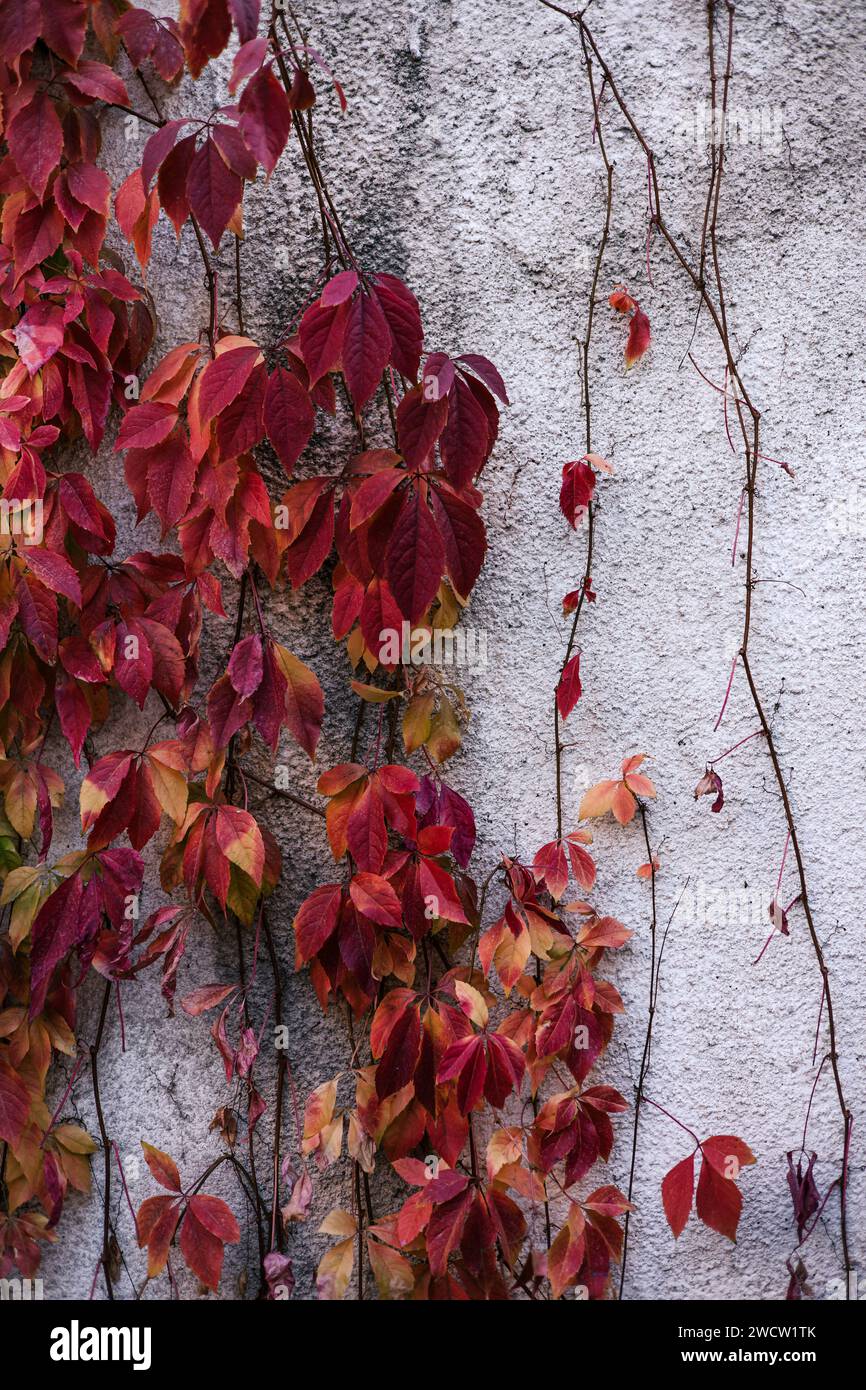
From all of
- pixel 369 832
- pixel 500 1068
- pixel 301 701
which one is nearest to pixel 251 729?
pixel 301 701

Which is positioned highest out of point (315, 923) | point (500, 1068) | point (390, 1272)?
point (315, 923)

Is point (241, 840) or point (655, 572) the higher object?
point (655, 572)

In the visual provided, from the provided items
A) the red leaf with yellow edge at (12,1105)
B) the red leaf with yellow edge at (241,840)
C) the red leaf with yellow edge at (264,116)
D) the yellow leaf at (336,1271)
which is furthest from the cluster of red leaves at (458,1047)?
the red leaf with yellow edge at (264,116)

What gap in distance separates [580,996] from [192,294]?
127cm

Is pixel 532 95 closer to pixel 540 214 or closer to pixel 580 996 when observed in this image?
pixel 540 214

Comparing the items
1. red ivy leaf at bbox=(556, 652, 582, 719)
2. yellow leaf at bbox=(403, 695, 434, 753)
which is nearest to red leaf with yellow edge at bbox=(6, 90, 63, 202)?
yellow leaf at bbox=(403, 695, 434, 753)

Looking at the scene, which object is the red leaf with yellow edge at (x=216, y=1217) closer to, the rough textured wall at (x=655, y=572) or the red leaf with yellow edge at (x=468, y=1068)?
the rough textured wall at (x=655, y=572)

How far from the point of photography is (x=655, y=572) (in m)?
1.55

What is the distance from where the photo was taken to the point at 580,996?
1458 mm

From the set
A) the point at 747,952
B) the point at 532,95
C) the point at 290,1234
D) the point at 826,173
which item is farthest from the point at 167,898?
the point at 826,173

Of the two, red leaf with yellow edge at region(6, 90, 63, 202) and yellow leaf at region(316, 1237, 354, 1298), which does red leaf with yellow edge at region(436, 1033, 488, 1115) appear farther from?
red leaf with yellow edge at region(6, 90, 63, 202)

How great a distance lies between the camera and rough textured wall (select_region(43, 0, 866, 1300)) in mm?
1515

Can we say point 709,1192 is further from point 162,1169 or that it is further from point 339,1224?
point 162,1169

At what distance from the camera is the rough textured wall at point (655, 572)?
1515 millimetres
